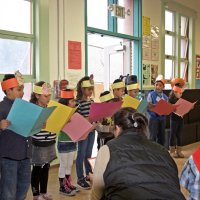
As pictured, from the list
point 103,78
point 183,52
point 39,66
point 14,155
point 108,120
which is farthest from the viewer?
point 183,52

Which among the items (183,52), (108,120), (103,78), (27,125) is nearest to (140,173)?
(27,125)

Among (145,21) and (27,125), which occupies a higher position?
(145,21)

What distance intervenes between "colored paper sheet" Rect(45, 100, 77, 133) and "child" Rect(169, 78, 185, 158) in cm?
275

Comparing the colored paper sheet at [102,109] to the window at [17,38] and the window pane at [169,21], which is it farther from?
the window pane at [169,21]

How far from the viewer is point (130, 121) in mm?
1651

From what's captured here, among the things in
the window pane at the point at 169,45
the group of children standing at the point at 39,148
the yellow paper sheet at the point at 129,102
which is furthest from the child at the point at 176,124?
the window pane at the point at 169,45

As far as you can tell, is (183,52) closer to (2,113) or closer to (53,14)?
(53,14)

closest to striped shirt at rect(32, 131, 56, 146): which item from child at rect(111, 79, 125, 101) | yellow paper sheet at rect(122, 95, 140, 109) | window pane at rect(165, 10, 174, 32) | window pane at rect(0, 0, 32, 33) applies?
yellow paper sheet at rect(122, 95, 140, 109)

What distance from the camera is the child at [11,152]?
237 centimetres

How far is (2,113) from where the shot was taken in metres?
2.33

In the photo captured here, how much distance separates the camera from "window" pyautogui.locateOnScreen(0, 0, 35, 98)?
157 inches

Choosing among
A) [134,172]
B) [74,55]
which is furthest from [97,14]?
[134,172]

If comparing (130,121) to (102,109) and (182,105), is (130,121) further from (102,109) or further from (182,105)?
(182,105)

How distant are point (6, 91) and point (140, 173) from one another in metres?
1.43
